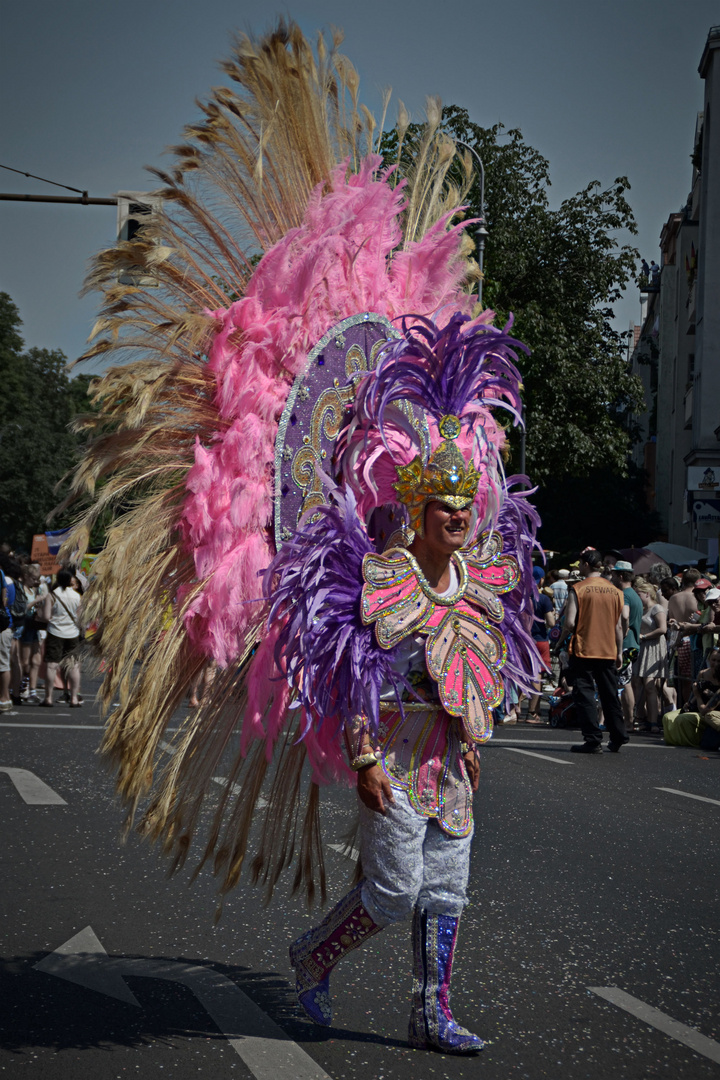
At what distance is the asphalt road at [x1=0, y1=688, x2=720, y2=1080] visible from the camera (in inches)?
142

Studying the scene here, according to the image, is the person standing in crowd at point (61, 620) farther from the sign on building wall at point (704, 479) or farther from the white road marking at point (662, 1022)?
the sign on building wall at point (704, 479)

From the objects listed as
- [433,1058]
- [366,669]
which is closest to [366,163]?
[366,669]

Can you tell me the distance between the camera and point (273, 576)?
12.7 feet

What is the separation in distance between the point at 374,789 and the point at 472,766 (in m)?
0.40

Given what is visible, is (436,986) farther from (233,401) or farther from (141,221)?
(141,221)

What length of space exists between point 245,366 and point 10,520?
58084mm

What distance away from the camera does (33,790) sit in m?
8.39

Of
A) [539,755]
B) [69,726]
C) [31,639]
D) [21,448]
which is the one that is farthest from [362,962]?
[21,448]

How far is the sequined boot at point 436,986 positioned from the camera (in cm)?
362

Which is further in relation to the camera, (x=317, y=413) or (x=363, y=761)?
(x=317, y=413)

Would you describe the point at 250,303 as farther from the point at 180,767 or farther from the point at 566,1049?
the point at 566,1049

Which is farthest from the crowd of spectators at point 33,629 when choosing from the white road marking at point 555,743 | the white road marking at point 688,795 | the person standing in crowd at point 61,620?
the white road marking at point 688,795

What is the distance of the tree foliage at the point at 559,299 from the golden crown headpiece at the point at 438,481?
2582 centimetres

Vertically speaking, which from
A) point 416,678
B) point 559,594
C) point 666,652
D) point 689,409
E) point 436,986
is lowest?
point 436,986
